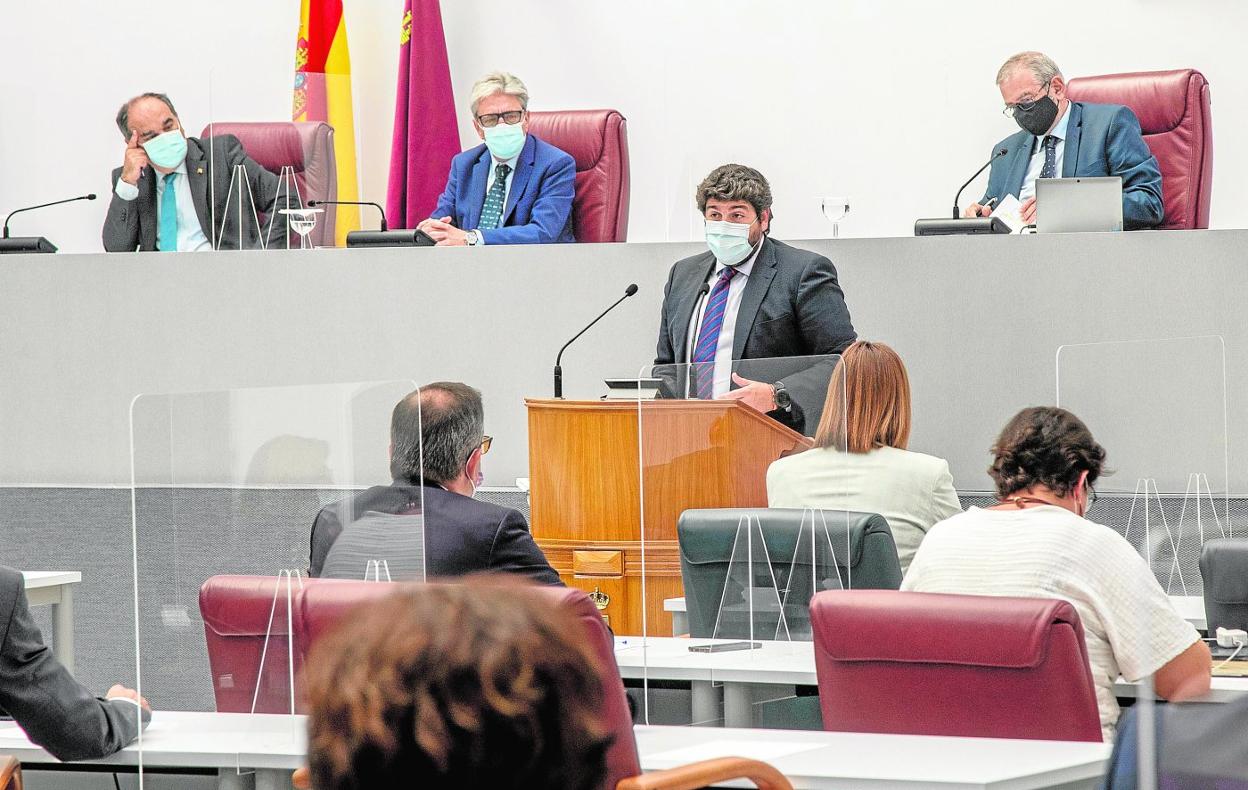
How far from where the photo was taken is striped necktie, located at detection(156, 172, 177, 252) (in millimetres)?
5781

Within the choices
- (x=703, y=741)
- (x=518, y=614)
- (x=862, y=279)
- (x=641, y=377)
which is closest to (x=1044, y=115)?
(x=862, y=279)

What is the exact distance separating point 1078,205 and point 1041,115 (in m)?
0.43

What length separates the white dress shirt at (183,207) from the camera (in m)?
5.75

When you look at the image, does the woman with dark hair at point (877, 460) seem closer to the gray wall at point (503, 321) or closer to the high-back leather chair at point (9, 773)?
the high-back leather chair at point (9, 773)

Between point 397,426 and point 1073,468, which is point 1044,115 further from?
point 397,426

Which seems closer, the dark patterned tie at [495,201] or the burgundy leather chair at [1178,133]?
the burgundy leather chair at [1178,133]

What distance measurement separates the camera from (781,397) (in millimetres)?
3053

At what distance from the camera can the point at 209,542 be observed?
7.89 feet

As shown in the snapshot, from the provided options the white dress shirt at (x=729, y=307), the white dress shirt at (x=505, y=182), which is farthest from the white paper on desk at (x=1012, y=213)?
the white dress shirt at (x=505, y=182)

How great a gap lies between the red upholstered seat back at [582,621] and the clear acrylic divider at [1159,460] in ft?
2.63

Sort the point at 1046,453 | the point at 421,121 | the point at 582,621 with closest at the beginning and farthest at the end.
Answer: the point at 582,621 < the point at 1046,453 < the point at 421,121

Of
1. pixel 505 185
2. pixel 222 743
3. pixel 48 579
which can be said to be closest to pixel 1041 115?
pixel 505 185

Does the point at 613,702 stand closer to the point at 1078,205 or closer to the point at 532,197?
the point at 1078,205

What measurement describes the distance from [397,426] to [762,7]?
5.22 m
